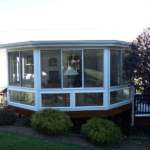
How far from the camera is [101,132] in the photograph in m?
5.49

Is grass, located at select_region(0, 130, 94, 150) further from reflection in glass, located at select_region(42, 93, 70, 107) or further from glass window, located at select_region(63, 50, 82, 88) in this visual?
glass window, located at select_region(63, 50, 82, 88)

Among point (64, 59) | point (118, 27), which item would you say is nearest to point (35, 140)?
point (64, 59)

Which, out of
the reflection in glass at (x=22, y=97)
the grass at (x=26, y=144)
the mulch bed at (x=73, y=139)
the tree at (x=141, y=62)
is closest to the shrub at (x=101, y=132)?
the mulch bed at (x=73, y=139)

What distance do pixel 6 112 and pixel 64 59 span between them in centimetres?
274

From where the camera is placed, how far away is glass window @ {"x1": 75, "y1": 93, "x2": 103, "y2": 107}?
6562 mm

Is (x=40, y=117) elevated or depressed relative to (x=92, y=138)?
elevated

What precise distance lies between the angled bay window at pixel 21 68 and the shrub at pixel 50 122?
1.36 meters

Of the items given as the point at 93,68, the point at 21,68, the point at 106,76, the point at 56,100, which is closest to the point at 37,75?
the point at 21,68

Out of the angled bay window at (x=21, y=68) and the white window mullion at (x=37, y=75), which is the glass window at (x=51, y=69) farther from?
the angled bay window at (x=21, y=68)

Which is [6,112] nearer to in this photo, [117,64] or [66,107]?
[66,107]

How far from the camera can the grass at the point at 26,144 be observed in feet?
15.1

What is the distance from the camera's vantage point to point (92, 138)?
546cm

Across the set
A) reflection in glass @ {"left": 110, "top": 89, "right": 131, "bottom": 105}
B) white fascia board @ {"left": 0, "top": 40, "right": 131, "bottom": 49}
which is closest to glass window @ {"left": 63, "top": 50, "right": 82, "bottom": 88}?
white fascia board @ {"left": 0, "top": 40, "right": 131, "bottom": 49}

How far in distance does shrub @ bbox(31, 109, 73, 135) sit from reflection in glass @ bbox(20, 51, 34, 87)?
4.47 ft
